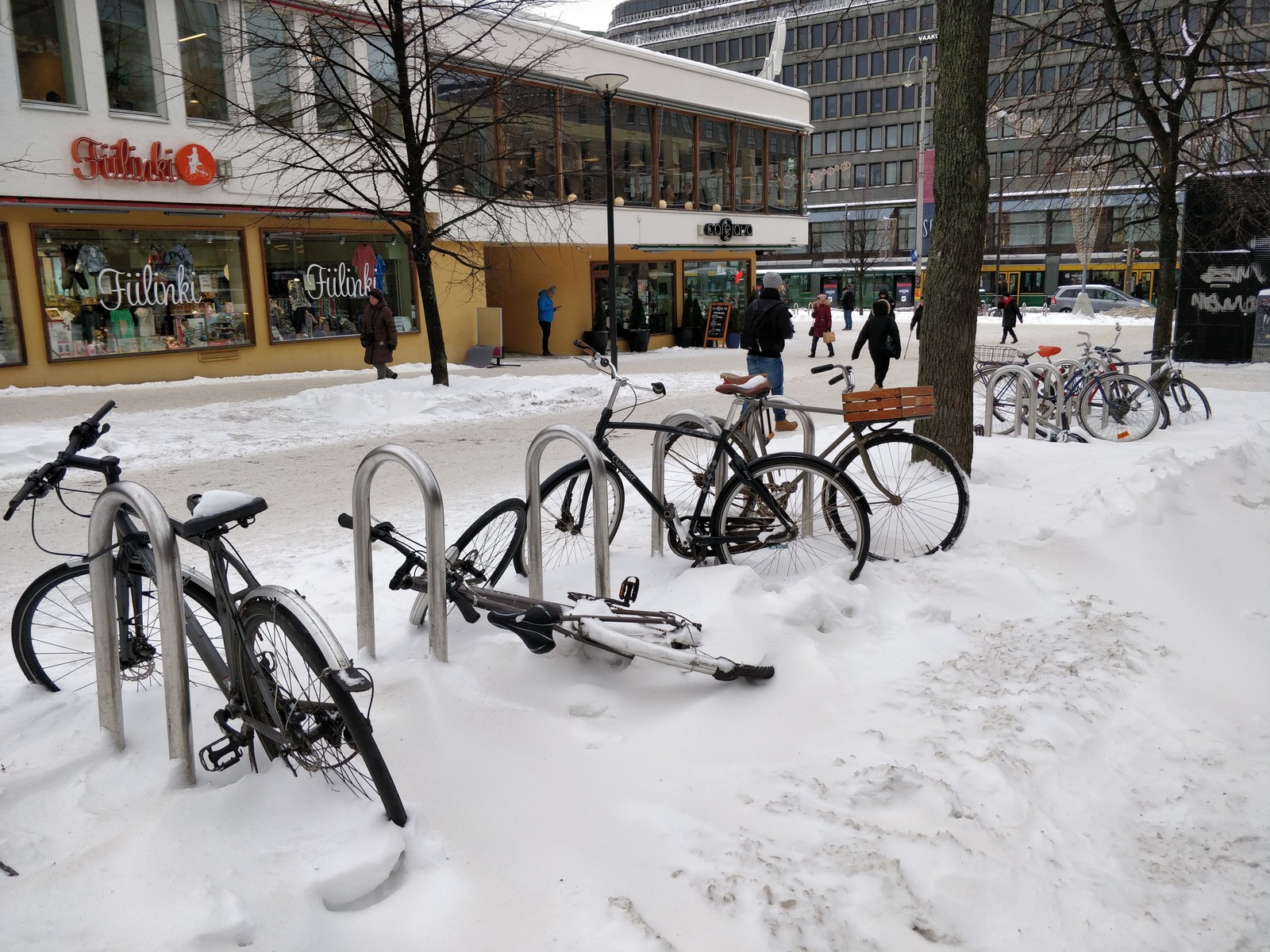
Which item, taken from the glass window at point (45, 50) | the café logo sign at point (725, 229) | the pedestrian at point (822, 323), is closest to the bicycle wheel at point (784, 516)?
the glass window at point (45, 50)

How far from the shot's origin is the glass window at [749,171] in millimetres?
30094

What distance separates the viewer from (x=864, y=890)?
2822 millimetres

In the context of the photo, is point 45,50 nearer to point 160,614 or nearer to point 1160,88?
point 1160,88

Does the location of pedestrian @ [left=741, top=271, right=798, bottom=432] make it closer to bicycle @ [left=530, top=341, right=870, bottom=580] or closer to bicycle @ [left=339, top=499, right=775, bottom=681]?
bicycle @ [left=530, top=341, right=870, bottom=580]

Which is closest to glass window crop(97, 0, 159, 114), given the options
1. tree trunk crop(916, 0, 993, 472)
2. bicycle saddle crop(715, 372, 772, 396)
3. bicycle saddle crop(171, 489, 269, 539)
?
tree trunk crop(916, 0, 993, 472)

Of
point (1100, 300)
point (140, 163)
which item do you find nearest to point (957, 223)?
point (140, 163)

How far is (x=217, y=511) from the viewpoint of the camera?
9.86 ft

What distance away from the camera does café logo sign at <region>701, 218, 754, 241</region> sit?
28.7 m

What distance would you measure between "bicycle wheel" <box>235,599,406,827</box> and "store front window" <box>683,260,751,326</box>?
27.1 meters

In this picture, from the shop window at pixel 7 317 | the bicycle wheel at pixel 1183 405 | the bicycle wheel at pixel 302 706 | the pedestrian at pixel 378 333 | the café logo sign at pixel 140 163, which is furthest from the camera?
the pedestrian at pixel 378 333

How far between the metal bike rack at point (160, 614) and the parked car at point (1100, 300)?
46064mm

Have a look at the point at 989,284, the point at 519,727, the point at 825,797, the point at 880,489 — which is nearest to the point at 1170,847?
the point at 825,797

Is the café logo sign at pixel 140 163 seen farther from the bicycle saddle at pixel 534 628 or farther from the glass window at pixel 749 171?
the glass window at pixel 749 171

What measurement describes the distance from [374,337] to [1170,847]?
600 inches
